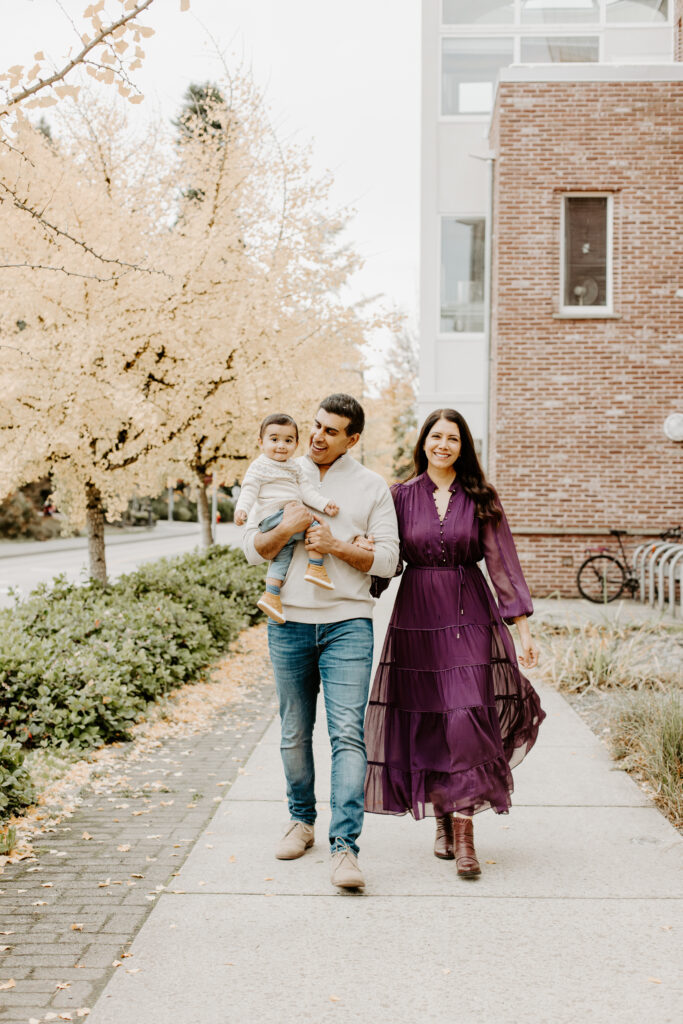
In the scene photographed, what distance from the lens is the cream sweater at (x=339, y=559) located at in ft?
13.8

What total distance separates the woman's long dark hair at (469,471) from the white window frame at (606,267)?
1015 centimetres

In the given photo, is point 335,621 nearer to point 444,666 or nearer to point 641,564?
point 444,666

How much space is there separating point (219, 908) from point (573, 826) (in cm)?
186

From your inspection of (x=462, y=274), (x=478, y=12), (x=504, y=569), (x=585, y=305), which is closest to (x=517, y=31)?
(x=478, y=12)

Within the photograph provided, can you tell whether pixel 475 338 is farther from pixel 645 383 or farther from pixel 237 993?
pixel 237 993

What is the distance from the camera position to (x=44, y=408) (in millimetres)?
8102

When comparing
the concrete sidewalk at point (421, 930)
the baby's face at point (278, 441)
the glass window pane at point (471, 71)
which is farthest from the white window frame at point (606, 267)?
the baby's face at point (278, 441)

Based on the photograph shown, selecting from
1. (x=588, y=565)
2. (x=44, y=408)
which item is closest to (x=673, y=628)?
(x=588, y=565)

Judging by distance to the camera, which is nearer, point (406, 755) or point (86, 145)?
point (406, 755)

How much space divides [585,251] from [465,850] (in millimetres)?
11516

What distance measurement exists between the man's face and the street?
39.3 feet

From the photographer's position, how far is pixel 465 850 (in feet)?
13.6

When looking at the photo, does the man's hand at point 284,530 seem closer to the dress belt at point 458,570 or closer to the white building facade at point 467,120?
the dress belt at point 458,570

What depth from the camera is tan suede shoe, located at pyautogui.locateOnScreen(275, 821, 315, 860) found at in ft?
14.2
